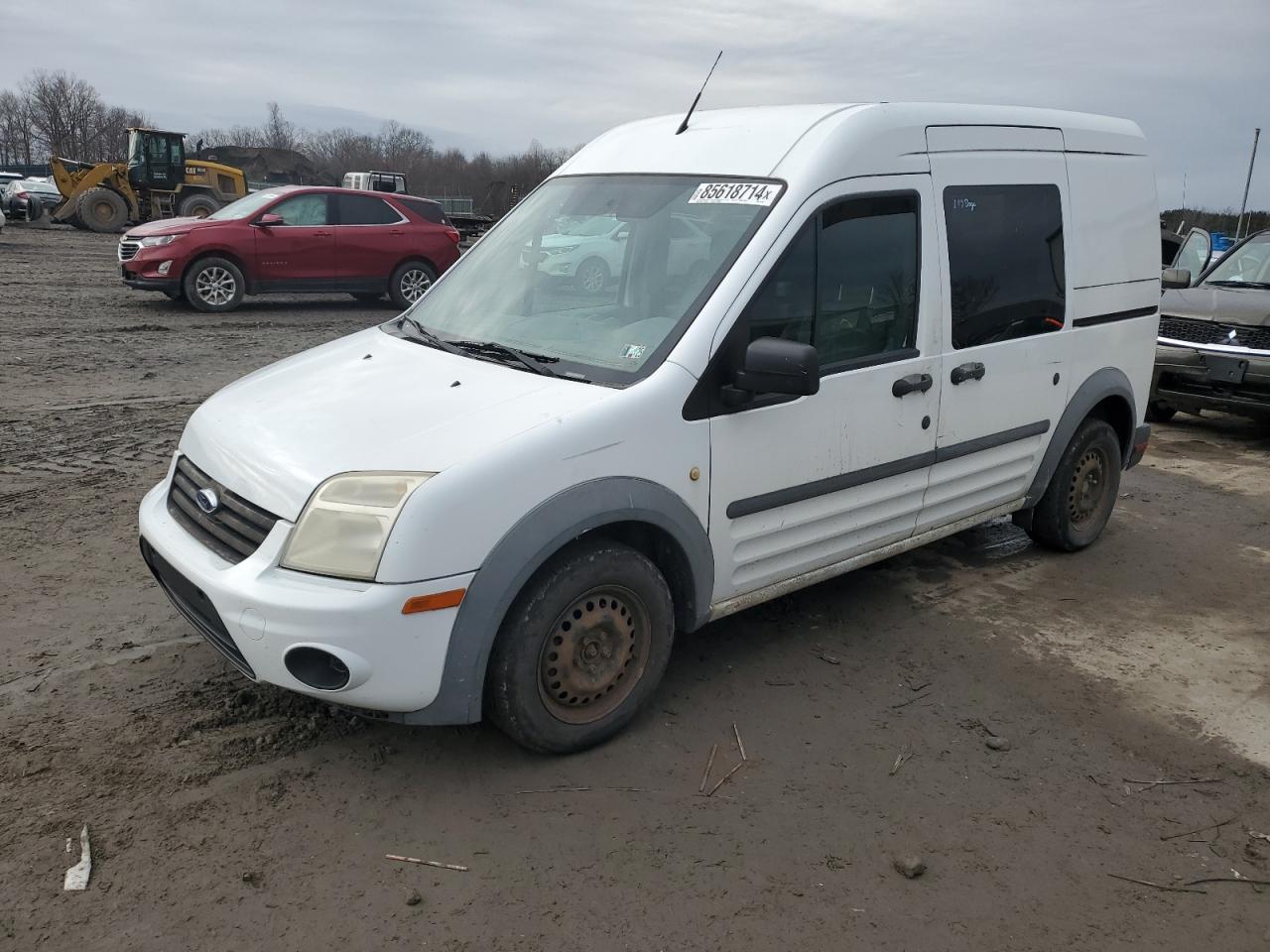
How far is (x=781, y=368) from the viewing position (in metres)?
3.24

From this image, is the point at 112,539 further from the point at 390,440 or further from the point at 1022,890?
the point at 1022,890

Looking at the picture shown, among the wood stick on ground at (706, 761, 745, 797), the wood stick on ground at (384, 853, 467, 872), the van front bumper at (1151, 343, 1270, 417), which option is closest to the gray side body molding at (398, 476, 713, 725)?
the wood stick on ground at (384, 853, 467, 872)

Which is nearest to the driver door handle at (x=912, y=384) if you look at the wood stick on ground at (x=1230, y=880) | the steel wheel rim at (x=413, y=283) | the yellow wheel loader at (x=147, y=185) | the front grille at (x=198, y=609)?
the wood stick on ground at (x=1230, y=880)

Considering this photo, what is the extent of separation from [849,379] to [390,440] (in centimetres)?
175

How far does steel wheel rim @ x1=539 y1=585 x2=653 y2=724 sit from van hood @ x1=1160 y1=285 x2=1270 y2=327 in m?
6.87

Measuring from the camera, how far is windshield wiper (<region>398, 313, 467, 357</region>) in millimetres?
3761

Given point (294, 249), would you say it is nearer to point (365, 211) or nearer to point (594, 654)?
point (365, 211)

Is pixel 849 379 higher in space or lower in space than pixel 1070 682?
higher

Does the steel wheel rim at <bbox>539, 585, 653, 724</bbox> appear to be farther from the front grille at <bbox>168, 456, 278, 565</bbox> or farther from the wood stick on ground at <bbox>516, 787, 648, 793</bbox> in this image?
the front grille at <bbox>168, 456, 278, 565</bbox>

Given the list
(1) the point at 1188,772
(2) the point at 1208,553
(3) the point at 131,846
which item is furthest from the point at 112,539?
(2) the point at 1208,553

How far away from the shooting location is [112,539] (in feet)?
16.7

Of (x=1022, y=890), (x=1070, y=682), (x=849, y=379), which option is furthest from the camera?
(x=1070, y=682)

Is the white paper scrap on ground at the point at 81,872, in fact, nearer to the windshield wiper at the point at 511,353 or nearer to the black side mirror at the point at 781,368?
the windshield wiper at the point at 511,353

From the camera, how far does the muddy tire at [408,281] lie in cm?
1475
